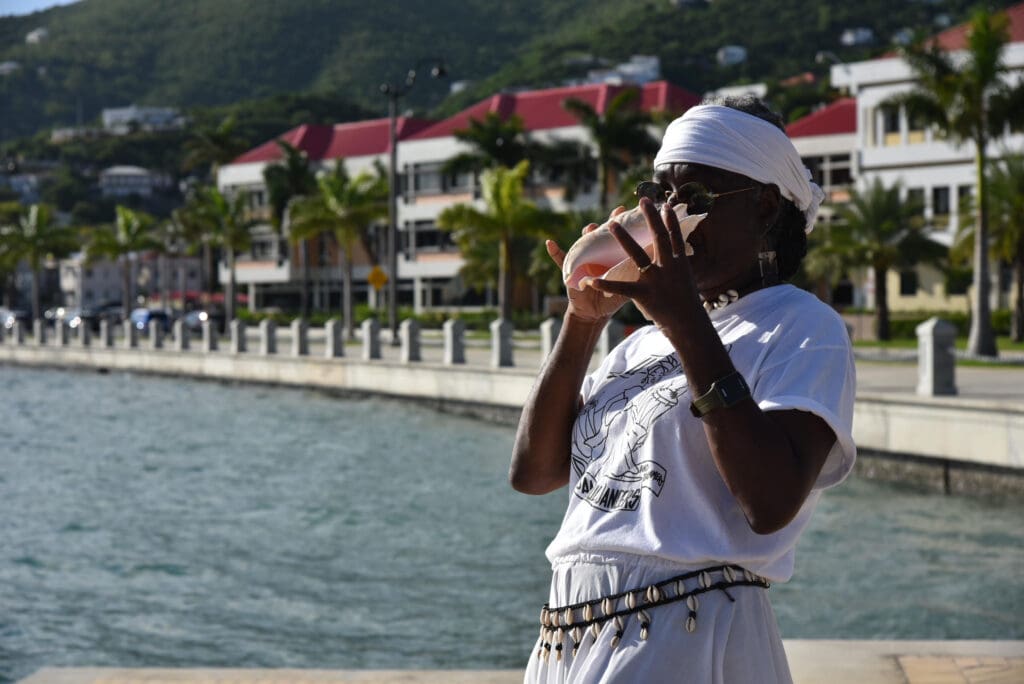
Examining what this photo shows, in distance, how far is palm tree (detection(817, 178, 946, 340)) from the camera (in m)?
40.0

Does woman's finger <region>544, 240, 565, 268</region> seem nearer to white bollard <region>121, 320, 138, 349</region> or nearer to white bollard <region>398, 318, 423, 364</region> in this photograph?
white bollard <region>398, 318, 423, 364</region>

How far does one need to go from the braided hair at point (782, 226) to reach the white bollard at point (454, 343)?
26.2m

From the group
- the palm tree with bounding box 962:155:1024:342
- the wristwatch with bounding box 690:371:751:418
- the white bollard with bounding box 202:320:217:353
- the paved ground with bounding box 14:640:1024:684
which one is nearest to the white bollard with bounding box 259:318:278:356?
the white bollard with bounding box 202:320:217:353

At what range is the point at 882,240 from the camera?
40.3m

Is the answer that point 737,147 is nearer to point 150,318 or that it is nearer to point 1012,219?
point 1012,219

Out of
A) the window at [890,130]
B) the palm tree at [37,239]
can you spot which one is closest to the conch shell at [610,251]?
the window at [890,130]

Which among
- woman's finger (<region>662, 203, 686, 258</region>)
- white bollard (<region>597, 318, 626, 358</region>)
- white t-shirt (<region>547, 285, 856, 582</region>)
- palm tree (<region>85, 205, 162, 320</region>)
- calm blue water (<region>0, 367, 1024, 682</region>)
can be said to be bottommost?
calm blue water (<region>0, 367, 1024, 682</region>)

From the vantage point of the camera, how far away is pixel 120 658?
9430mm

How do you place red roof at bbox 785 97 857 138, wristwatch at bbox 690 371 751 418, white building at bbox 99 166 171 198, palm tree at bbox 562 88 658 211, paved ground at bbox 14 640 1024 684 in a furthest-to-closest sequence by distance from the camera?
white building at bbox 99 166 171 198, red roof at bbox 785 97 857 138, palm tree at bbox 562 88 658 211, paved ground at bbox 14 640 1024 684, wristwatch at bbox 690 371 751 418

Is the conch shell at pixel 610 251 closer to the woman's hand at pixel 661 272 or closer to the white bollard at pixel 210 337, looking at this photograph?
the woman's hand at pixel 661 272

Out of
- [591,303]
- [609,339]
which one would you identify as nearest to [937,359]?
[609,339]

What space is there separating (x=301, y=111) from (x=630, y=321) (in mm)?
137263

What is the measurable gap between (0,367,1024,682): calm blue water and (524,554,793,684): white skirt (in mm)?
7016

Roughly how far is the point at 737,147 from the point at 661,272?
14.1 inches
